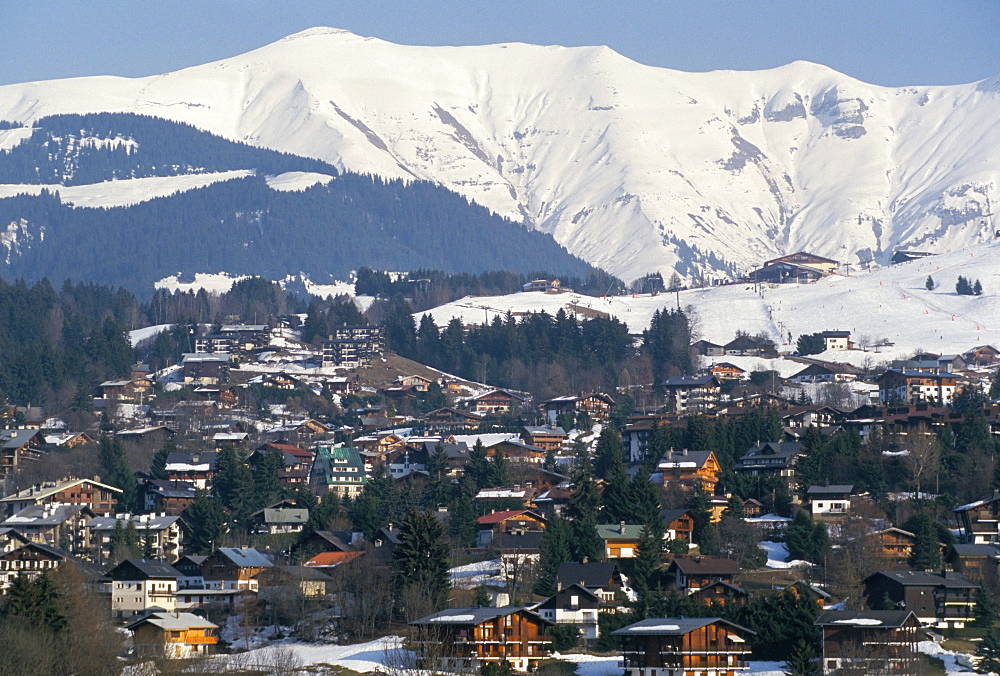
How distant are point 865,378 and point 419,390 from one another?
31953 millimetres

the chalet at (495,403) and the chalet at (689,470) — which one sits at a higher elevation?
the chalet at (495,403)

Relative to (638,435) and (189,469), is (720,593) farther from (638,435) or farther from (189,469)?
(189,469)

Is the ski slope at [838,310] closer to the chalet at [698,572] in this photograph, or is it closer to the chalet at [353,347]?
the chalet at [353,347]

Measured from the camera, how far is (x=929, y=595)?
75.1 m

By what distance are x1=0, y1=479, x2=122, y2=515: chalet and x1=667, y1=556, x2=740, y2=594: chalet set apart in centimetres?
3382

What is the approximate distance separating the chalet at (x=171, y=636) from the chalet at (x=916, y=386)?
61121mm

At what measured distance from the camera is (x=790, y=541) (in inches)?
3280

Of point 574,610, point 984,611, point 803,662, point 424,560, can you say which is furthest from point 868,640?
point 424,560

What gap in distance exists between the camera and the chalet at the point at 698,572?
77438 mm

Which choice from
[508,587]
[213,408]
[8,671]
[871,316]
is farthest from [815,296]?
[8,671]

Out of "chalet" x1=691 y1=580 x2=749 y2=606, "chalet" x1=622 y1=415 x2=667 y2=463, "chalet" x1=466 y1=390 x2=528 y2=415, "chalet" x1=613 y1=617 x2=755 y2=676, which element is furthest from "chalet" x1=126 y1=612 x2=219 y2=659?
"chalet" x1=466 y1=390 x2=528 y2=415

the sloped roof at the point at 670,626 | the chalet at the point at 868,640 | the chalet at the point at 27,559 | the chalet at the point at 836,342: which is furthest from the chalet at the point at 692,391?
the sloped roof at the point at 670,626

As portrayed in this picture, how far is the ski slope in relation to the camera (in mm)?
169750

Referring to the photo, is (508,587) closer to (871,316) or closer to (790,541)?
(790,541)
